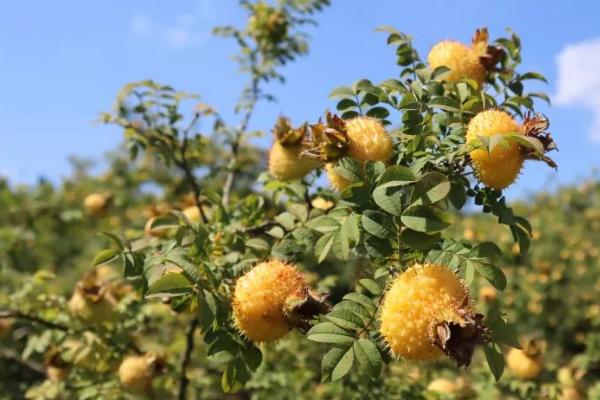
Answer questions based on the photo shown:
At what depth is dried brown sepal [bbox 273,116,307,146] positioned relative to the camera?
7.42ft

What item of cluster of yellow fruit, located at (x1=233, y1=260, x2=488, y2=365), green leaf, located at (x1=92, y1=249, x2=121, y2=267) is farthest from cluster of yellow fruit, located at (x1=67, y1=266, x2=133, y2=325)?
cluster of yellow fruit, located at (x1=233, y1=260, x2=488, y2=365)

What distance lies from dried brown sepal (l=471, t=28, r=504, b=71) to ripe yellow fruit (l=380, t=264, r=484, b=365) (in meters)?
1.01

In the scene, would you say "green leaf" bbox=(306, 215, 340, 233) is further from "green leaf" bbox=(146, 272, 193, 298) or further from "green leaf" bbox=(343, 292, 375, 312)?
"green leaf" bbox=(146, 272, 193, 298)

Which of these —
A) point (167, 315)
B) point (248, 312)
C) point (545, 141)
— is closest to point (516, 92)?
point (545, 141)

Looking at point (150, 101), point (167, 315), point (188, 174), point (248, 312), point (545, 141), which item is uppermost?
point (150, 101)

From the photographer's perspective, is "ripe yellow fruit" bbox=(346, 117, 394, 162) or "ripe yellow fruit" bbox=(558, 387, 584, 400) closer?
"ripe yellow fruit" bbox=(346, 117, 394, 162)

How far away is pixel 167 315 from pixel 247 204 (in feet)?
3.09

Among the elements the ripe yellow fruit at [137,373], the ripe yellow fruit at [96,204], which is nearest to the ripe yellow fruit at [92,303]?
the ripe yellow fruit at [137,373]

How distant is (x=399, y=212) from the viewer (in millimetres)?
1488

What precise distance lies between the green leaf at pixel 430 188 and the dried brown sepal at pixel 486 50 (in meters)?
0.83

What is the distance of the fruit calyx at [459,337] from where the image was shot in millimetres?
1282

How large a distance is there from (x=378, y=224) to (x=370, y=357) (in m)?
0.31

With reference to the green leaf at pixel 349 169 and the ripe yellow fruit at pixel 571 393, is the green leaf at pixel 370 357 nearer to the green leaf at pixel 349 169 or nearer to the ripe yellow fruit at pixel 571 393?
the green leaf at pixel 349 169

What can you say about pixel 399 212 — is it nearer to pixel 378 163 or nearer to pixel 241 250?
pixel 378 163
